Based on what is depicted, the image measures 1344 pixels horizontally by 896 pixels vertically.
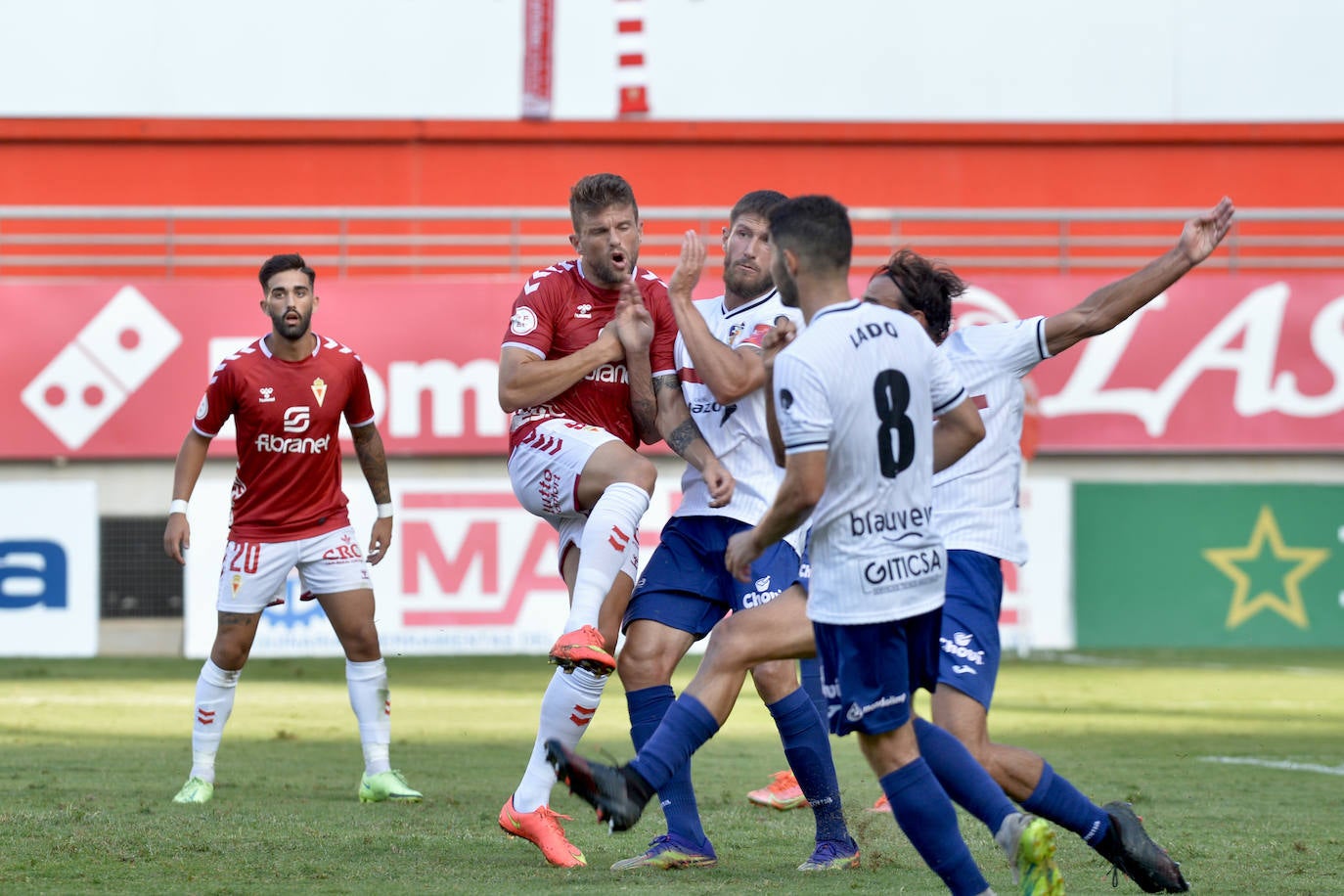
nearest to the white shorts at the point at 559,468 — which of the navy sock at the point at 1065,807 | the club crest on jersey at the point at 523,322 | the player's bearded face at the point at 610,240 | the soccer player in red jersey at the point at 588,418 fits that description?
the soccer player in red jersey at the point at 588,418

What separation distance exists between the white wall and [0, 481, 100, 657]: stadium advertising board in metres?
8.81

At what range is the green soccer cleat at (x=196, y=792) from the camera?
733cm

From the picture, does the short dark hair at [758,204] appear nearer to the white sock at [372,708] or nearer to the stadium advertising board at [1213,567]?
the white sock at [372,708]

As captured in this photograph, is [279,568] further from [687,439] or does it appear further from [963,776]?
[963,776]

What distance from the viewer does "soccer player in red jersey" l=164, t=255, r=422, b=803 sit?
7770 mm

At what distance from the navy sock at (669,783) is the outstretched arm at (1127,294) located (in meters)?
1.76

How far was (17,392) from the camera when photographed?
1652 cm

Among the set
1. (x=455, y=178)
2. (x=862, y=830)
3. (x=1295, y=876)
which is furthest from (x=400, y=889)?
(x=455, y=178)

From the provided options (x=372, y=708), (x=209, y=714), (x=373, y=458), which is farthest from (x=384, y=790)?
(x=373, y=458)

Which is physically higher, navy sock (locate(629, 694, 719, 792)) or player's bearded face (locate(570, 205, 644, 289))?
player's bearded face (locate(570, 205, 644, 289))

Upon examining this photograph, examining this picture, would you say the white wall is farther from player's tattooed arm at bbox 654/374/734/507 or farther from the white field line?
player's tattooed arm at bbox 654/374/734/507

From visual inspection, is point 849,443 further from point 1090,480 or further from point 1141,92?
point 1141,92

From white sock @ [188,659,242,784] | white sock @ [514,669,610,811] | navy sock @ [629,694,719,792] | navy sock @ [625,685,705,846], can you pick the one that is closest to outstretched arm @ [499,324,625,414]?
white sock @ [514,669,610,811]

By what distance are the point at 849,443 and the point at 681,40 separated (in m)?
20.5
